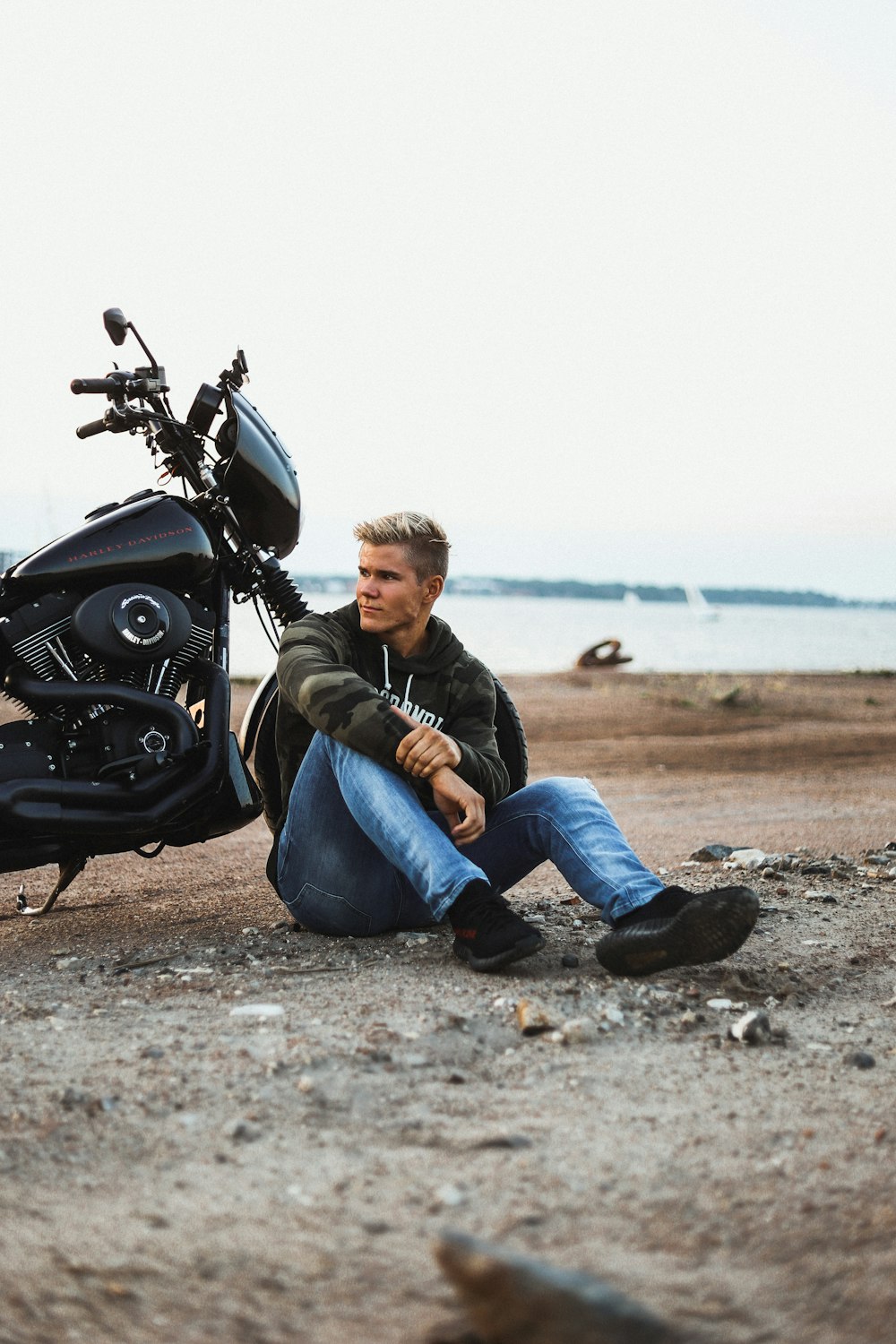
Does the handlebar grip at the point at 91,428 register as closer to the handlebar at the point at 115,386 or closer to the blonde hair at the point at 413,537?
the handlebar at the point at 115,386

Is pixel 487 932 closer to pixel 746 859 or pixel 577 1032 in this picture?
pixel 577 1032

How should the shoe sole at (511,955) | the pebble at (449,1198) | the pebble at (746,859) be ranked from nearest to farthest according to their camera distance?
the pebble at (449,1198)
the shoe sole at (511,955)
the pebble at (746,859)

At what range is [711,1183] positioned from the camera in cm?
214

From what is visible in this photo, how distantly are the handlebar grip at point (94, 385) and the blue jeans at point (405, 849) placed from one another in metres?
1.48

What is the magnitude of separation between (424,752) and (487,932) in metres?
0.54

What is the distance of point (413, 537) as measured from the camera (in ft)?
12.1

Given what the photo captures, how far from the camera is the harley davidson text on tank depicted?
370 cm

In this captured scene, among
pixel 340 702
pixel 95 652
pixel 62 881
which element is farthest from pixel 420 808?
pixel 62 881

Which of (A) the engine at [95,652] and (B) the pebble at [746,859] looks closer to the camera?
(A) the engine at [95,652]

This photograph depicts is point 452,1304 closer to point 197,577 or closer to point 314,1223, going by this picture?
point 314,1223

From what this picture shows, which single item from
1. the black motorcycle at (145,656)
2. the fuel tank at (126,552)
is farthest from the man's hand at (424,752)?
the fuel tank at (126,552)

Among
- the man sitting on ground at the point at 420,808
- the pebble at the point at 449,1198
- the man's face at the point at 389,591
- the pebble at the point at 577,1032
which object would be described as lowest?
the pebble at the point at 577,1032

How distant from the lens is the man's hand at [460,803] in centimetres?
344

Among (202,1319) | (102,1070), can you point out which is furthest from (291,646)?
(202,1319)
